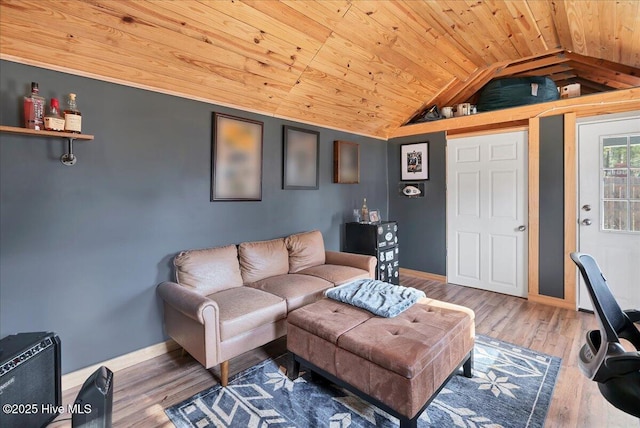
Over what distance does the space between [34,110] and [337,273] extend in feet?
8.34

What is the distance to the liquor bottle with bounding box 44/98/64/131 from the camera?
189cm

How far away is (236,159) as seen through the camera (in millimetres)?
2986

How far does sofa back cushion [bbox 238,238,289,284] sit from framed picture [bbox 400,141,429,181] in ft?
7.95

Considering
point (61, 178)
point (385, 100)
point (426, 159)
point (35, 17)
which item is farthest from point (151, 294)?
point (426, 159)

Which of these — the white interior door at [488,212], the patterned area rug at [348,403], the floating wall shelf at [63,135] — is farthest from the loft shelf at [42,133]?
the white interior door at [488,212]

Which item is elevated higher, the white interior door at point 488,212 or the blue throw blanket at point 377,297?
the white interior door at point 488,212

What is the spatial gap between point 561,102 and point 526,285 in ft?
6.77

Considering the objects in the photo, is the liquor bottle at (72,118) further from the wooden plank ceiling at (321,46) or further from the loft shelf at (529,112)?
the loft shelf at (529,112)

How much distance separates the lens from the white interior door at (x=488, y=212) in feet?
12.2

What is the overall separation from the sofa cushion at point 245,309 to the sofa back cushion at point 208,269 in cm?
8

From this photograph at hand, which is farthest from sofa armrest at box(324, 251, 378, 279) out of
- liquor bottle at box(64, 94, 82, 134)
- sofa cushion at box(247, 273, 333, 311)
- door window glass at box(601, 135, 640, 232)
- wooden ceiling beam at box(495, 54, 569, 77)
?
wooden ceiling beam at box(495, 54, 569, 77)

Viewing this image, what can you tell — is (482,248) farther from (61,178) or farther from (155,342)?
(61,178)

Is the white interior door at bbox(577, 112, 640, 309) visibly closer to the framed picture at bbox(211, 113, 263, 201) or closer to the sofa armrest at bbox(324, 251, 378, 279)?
the sofa armrest at bbox(324, 251, 378, 279)

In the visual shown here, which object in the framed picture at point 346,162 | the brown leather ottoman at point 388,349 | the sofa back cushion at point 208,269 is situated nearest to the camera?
the brown leather ottoman at point 388,349
